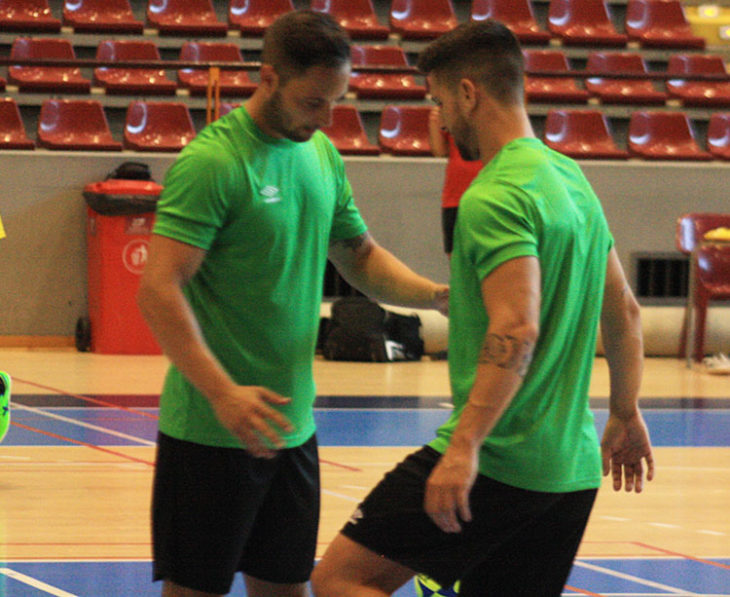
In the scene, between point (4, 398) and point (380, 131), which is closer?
point (4, 398)

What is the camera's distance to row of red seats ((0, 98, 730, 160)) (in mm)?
10539

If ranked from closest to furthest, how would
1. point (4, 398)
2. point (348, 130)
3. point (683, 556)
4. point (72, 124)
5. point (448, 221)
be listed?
point (683, 556), point (4, 398), point (448, 221), point (72, 124), point (348, 130)

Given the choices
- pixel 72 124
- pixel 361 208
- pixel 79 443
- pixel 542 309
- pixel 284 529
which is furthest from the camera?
pixel 72 124

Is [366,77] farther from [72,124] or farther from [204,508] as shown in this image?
[204,508]

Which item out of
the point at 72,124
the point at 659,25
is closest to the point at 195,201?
the point at 72,124

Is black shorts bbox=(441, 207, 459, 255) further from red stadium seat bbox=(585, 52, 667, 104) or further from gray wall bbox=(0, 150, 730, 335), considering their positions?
red stadium seat bbox=(585, 52, 667, 104)

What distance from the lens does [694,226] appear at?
386 inches

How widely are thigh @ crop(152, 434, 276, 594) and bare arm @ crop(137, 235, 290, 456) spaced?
0.17 m

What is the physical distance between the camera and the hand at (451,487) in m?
2.13

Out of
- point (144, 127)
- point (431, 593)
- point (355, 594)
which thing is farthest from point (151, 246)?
point (144, 127)

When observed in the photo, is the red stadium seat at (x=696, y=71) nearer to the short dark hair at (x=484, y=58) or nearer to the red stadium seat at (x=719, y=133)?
the red stadium seat at (x=719, y=133)

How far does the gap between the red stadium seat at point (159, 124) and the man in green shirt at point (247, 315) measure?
8.21 m

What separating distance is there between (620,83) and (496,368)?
1091 cm

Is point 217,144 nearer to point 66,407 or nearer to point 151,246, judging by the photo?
point 151,246
